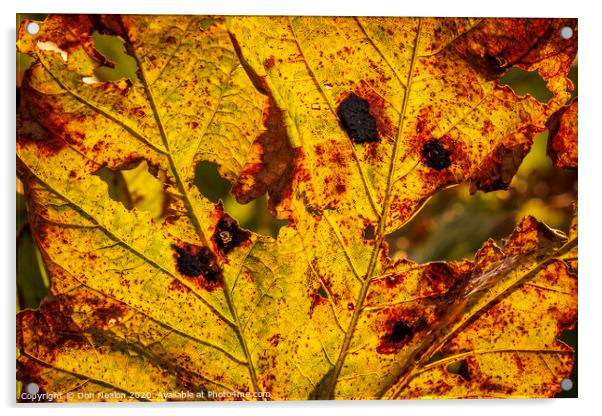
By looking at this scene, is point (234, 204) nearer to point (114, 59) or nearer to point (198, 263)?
point (198, 263)

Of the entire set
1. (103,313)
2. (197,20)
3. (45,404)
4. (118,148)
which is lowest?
(45,404)

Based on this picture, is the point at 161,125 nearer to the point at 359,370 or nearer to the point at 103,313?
the point at 103,313

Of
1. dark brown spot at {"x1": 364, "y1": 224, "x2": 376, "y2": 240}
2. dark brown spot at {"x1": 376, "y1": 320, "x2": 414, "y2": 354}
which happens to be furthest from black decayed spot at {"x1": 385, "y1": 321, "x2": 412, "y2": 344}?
dark brown spot at {"x1": 364, "y1": 224, "x2": 376, "y2": 240}

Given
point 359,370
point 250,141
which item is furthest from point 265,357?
point 250,141

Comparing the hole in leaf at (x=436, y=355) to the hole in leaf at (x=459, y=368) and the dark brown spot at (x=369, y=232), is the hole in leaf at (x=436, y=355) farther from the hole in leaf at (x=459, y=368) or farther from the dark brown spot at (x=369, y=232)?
the dark brown spot at (x=369, y=232)

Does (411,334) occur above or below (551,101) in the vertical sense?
below
